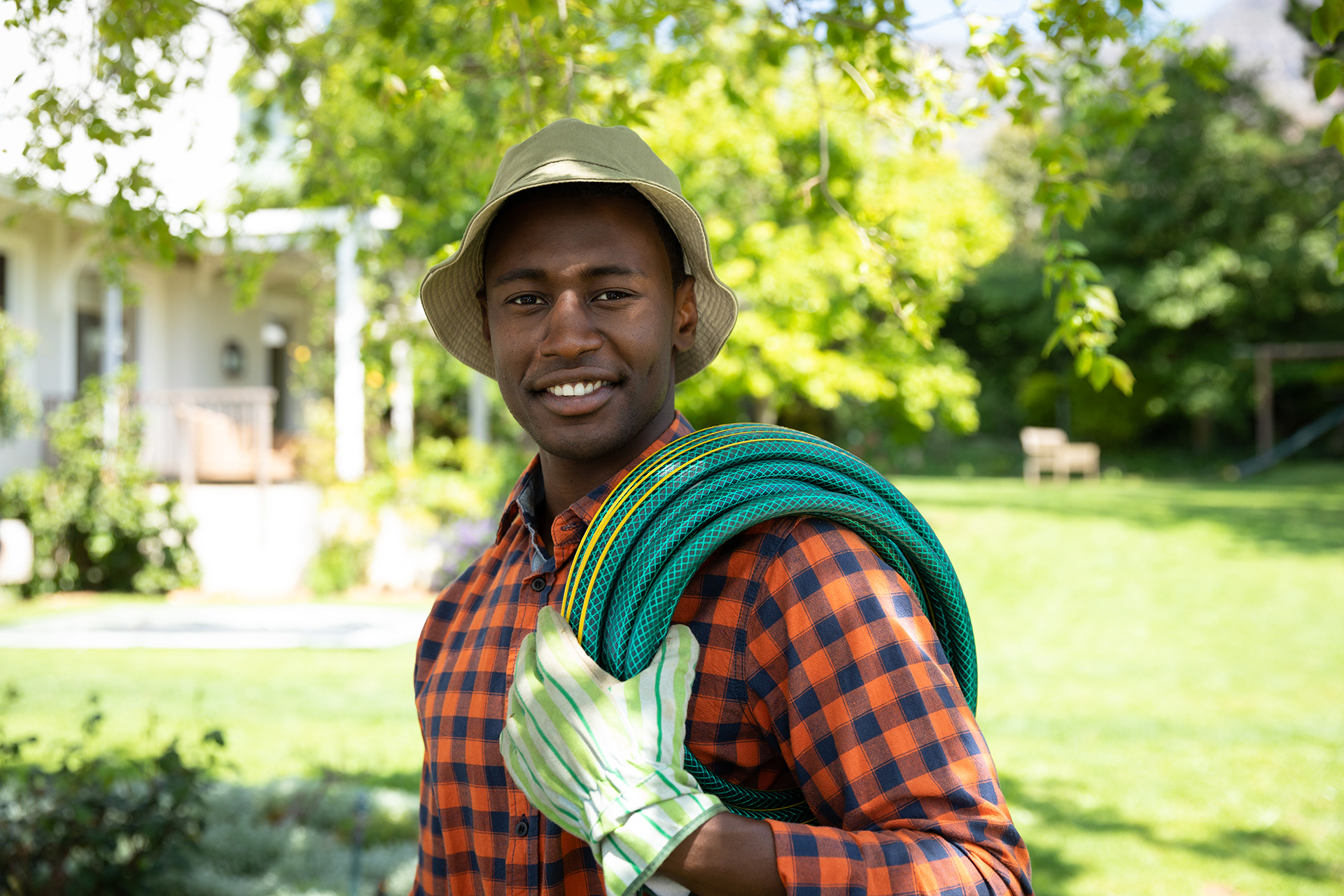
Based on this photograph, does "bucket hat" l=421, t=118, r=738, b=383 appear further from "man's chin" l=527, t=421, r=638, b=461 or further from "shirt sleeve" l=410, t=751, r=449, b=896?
"shirt sleeve" l=410, t=751, r=449, b=896

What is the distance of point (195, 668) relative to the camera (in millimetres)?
7664

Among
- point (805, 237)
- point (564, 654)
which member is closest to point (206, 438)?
point (805, 237)

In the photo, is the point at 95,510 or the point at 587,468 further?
the point at 95,510

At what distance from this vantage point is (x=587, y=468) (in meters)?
1.64

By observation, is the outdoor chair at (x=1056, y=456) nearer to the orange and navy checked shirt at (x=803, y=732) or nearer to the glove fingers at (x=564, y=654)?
the orange and navy checked shirt at (x=803, y=732)

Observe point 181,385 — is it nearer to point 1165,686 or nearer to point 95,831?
point 95,831

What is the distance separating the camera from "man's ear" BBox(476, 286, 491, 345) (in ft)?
5.99

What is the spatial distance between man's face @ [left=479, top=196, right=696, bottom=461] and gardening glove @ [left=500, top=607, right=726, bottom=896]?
36 cm

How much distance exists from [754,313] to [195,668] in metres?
7.40

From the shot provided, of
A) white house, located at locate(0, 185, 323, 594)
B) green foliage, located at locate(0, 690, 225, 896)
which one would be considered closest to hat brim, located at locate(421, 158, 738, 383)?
green foliage, located at locate(0, 690, 225, 896)

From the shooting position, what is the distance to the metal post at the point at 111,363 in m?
11.0

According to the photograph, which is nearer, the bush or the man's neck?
the man's neck

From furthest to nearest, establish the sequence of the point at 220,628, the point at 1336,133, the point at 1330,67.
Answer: the point at 220,628 < the point at 1336,133 < the point at 1330,67

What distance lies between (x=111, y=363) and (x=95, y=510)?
293cm
